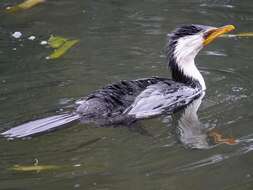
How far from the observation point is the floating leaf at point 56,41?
31.6 ft

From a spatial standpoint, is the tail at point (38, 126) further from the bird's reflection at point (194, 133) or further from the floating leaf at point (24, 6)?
the floating leaf at point (24, 6)

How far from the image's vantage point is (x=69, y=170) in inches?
231

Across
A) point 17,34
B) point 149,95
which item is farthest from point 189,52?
point 17,34

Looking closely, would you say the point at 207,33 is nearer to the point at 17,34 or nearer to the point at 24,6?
the point at 17,34

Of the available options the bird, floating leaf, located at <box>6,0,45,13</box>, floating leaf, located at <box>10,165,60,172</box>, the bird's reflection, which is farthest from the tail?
floating leaf, located at <box>6,0,45,13</box>

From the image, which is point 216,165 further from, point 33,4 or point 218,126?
point 33,4

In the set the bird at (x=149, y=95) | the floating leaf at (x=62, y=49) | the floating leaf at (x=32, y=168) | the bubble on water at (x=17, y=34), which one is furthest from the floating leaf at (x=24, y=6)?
the floating leaf at (x=32, y=168)

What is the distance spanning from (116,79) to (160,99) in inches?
39.4

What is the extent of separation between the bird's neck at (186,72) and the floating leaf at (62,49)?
1.94 meters

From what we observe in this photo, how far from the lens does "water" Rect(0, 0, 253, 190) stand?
18.9 feet

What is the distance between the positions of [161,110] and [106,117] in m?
0.78

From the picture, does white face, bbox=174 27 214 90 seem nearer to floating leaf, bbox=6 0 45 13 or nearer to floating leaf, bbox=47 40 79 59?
floating leaf, bbox=47 40 79 59

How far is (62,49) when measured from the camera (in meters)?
9.46

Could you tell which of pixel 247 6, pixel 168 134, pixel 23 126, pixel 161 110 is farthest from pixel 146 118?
pixel 247 6
